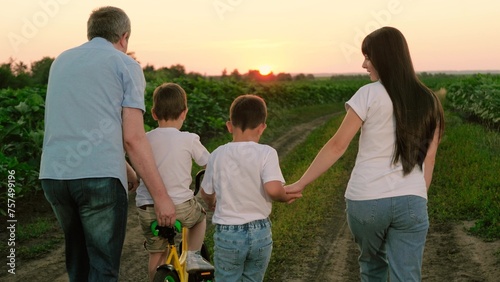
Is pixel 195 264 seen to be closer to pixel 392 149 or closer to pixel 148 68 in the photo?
pixel 392 149

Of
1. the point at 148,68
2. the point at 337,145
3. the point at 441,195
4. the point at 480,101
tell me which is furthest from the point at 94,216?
the point at 148,68

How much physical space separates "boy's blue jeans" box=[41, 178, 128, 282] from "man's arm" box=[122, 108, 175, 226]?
203mm

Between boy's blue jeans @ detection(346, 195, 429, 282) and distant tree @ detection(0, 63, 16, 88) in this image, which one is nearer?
boy's blue jeans @ detection(346, 195, 429, 282)

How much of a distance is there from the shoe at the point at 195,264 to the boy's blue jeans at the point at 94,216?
3.22 feet

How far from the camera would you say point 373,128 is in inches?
155

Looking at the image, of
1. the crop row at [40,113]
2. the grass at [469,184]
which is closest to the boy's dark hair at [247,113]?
the grass at [469,184]

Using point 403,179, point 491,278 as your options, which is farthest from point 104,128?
point 491,278

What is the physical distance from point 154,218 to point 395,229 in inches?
65.2

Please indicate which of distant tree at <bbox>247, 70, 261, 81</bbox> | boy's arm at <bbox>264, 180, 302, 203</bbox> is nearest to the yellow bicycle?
boy's arm at <bbox>264, 180, 302, 203</bbox>

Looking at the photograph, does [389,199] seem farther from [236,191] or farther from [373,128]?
[236,191]

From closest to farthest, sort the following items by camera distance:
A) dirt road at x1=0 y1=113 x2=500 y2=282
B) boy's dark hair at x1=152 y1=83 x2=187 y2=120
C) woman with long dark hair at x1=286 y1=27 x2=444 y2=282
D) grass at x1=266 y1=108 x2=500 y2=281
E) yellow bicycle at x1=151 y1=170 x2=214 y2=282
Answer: woman with long dark hair at x1=286 y1=27 x2=444 y2=282 → yellow bicycle at x1=151 y1=170 x2=214 y2=282 → boy's dark hair at x1=152 y1=83 x2=187 y2=120 → dirt road at x1=0 y1=113 x2=500 y2=282 → grass at x1=266 y1=108 x2=500 y2=281

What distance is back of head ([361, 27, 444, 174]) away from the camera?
390 centimetres

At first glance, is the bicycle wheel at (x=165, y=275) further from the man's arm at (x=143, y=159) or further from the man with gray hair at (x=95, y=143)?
the man with gray hair at (x=95, y=143)

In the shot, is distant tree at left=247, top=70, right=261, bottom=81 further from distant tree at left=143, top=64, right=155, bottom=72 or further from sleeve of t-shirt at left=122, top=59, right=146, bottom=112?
sleeve of t-shirt at left=122, top=59, right=146, bottom=112
